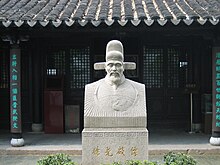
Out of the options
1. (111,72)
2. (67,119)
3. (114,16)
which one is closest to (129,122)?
(111,72)

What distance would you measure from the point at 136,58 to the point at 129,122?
5.81 meters

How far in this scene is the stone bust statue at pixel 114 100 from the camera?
4.71 m

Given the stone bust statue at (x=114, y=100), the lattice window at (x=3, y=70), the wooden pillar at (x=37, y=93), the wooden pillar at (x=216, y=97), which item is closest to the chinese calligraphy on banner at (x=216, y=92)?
the wooden pillar at (x=216, y=97)

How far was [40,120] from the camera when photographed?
1036 centimetres

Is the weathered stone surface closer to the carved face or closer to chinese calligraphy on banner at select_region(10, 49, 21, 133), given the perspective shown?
the carved face

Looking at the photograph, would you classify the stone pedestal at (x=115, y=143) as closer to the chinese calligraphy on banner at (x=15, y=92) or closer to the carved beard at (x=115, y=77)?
the carved beard at (x=115, y=77)

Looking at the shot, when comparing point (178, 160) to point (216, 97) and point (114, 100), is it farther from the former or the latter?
point (216, 97)

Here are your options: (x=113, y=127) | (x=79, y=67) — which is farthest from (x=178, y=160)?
(x=79, y=67)

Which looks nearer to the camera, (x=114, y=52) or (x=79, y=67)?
(x=114, y=52)

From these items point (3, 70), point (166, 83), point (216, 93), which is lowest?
point (216, 93)

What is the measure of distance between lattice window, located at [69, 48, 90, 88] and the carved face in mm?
5746

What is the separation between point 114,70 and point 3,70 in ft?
23.1

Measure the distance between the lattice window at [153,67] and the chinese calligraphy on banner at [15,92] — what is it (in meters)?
4.21

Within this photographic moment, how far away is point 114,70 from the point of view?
4711 millimetres
